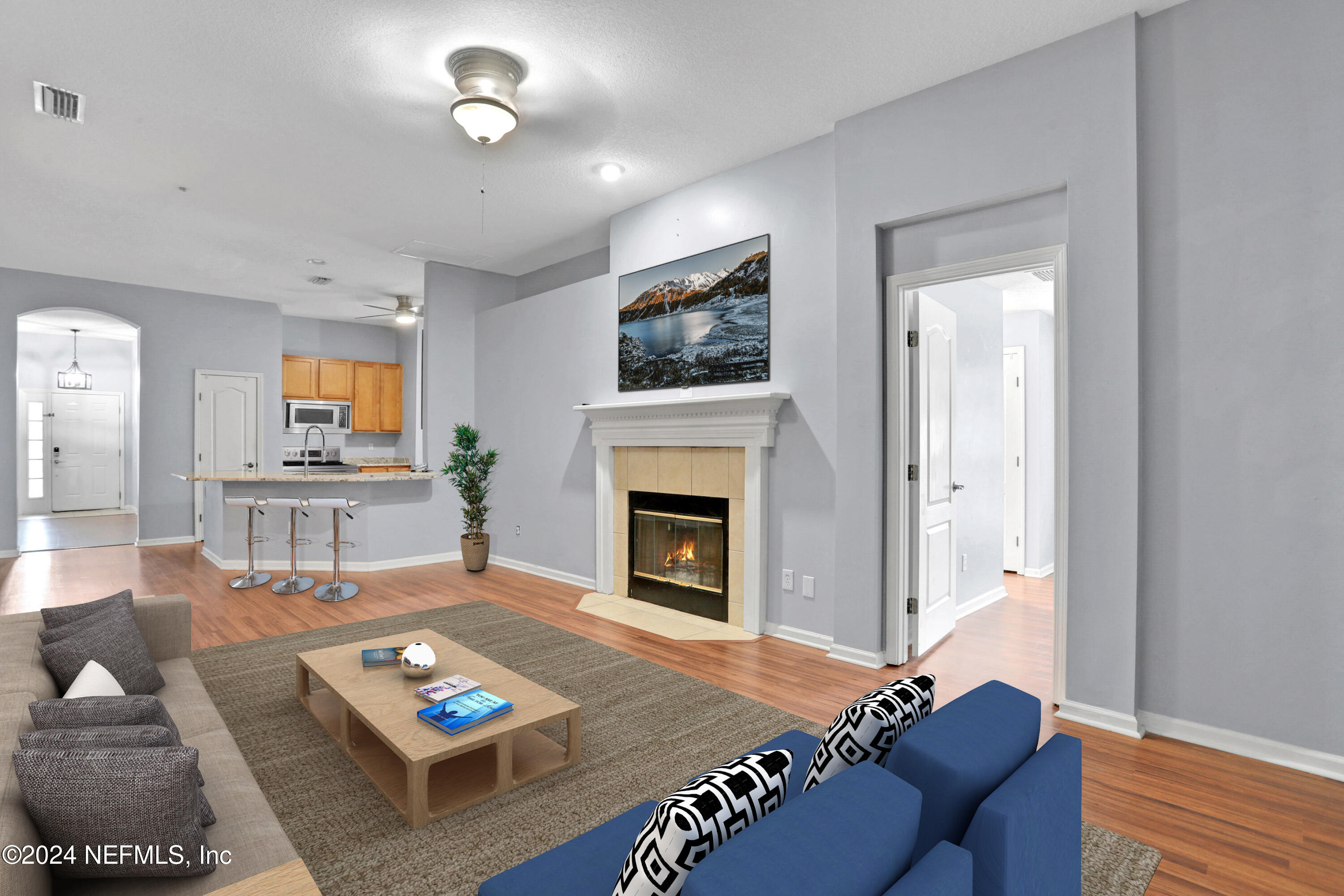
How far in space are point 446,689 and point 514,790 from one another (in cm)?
46

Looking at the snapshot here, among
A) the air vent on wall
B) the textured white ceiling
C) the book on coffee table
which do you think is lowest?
the book on coffee table

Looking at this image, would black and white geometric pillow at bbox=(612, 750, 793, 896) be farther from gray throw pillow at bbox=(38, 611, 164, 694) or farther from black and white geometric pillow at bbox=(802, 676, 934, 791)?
gray throw pillow at bbox=(38, 611, 164, 694)

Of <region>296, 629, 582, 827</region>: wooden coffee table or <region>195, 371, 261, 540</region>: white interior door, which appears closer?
<region>296, 629, 582, 827</region>: wooden coffee table

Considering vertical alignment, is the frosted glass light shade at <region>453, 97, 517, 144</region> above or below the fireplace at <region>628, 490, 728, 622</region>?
above

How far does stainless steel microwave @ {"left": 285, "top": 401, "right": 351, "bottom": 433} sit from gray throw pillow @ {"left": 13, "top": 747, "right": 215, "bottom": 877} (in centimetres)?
851

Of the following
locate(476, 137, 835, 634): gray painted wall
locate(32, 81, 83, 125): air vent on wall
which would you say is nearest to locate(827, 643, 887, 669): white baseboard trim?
locate(476, 137, 835, 634): gray painted wall

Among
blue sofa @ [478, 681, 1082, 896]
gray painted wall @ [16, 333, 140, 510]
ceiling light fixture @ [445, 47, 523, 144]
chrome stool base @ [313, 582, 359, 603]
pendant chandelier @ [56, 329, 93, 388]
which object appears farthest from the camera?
gray painted wall @ [16, 333, 140, 510]

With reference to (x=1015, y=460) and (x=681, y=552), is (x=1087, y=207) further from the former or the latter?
(x=1015, y=460)

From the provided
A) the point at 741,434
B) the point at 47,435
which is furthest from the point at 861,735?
the point at 47,435

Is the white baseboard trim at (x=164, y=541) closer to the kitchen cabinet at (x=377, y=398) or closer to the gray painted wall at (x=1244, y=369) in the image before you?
the kitchen cabinet at (x=377, y=398)

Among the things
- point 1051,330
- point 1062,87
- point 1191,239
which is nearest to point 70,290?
point 1062,87

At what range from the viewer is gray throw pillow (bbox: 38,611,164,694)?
2.01 m

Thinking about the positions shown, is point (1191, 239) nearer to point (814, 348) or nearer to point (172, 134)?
point (814, 348)

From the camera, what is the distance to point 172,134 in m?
3.89
